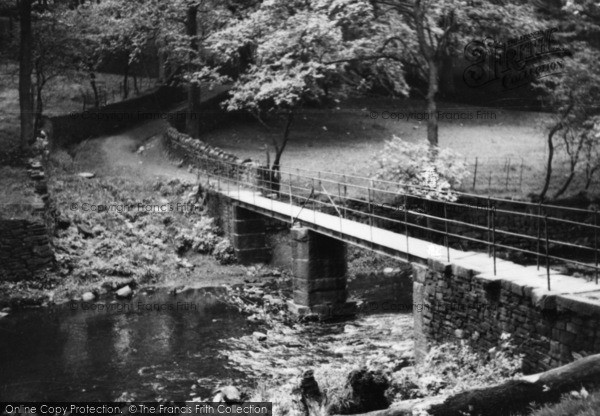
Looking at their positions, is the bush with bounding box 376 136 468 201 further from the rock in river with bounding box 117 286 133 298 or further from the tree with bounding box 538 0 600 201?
the rock in river with bounding box 117 286 133 298

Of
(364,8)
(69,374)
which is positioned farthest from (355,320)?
(364,8)

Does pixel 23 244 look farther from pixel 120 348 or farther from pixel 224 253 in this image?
pixel 120 348

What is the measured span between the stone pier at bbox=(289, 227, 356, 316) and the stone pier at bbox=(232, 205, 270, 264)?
5.75 metres

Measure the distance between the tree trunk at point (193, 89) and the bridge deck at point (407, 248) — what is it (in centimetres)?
874

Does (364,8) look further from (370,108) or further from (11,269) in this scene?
(370,108)

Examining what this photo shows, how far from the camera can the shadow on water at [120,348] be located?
47.0 ft

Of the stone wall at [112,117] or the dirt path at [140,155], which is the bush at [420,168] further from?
the stone wall at [112,117]

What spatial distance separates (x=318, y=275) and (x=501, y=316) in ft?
28.6

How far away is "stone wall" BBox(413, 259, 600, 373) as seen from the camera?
10172mm

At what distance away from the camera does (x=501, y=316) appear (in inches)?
468

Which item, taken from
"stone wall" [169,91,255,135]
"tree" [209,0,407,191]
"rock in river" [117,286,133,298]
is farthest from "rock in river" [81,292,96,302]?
"stone wall" [169,91,255,135]

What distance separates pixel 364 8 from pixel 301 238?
886cm

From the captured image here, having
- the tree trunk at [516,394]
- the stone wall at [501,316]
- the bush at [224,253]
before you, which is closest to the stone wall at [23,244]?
the bush at [224,253]

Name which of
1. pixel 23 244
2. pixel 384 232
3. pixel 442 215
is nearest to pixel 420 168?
pixel 442 215
